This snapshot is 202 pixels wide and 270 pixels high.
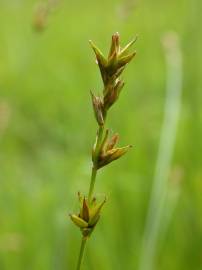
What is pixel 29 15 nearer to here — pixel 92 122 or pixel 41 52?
pixel 41 52

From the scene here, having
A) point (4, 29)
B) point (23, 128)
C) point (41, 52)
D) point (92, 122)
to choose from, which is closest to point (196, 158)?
point (92, 122)

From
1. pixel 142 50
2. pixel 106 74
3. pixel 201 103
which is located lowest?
pixel 106 74

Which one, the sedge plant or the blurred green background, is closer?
the sedge plant

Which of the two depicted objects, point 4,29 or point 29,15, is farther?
point 29,15

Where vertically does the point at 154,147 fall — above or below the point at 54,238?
above

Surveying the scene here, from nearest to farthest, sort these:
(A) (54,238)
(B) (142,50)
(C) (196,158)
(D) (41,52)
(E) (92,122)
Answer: (A) (54,238)
(C) (196,158)
(E) (92,122)
(B) (142,50)
(D) (41,52)

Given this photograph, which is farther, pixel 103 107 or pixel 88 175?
pixel 88 175

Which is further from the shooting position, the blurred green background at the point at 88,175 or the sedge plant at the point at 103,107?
the blurred green background at the point at 88,175

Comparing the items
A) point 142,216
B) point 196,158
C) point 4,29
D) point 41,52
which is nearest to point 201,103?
point 196,158

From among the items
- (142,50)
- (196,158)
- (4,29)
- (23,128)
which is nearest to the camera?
(196,158)
